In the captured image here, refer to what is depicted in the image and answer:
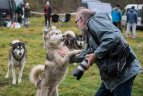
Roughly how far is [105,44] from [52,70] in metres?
2.97

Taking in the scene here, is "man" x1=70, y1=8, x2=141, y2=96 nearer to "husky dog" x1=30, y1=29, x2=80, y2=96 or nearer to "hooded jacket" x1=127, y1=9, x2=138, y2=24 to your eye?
"husky dog" x1=30, y1=29, x2=80, y2=96

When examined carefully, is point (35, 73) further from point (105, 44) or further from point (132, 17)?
point (132, 17)

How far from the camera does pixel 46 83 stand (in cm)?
741

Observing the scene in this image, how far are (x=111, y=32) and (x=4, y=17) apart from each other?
2359 centimetres

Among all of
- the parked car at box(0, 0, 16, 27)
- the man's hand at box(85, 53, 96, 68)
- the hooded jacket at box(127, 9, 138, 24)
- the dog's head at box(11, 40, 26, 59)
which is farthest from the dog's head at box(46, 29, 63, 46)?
the parked car at box(0, 0, 16, 27)

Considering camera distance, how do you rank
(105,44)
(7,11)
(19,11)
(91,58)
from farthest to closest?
(19,11)
(7,11)
(91,58)
(105,44)

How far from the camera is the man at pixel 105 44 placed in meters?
4.64

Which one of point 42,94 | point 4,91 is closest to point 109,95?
point 42,94

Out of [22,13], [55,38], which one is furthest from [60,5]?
[55,38]

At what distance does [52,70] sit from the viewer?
747 cm

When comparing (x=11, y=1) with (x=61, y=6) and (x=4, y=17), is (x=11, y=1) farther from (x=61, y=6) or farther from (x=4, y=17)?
(x=61, y=6)

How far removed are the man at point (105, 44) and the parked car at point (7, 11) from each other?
74.7 feet

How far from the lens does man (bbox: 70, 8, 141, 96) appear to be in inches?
183

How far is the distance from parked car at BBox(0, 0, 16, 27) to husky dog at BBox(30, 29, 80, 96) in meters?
20.1
